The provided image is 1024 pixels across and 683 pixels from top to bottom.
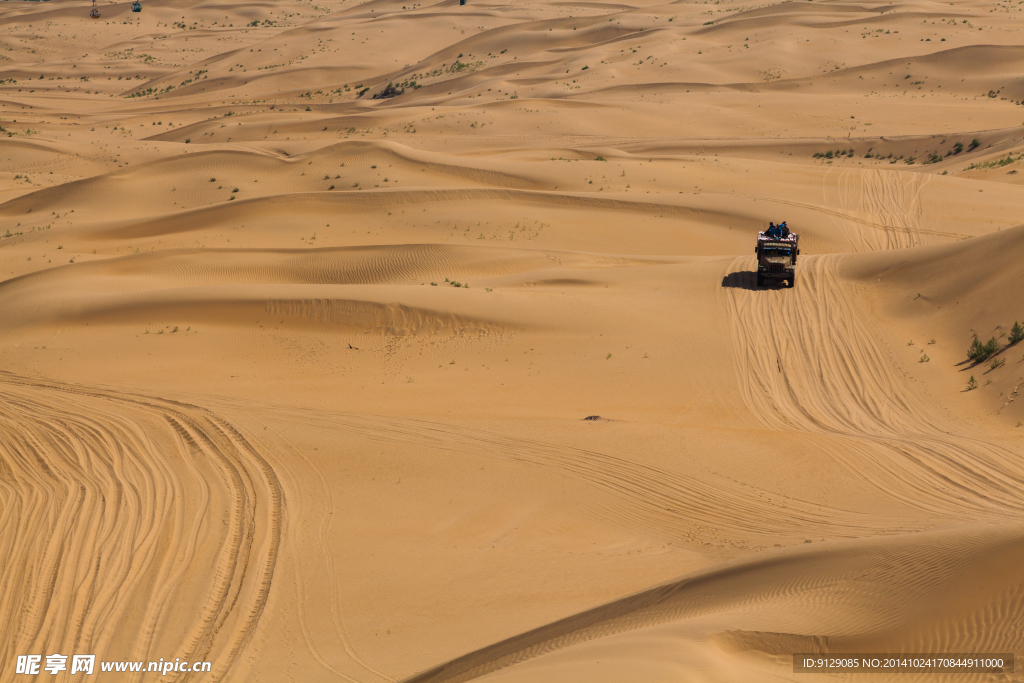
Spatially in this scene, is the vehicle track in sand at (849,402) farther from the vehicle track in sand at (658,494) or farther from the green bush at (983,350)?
the green bush at (983,350)

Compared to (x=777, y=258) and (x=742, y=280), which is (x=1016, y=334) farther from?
(x=742, y=280)

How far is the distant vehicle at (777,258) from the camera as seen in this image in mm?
16219

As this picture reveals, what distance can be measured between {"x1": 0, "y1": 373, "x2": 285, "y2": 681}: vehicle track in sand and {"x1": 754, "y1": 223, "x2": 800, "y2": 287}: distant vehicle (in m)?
10.5

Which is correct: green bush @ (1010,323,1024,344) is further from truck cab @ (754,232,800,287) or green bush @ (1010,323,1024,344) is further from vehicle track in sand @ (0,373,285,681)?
vehicle track in sand @ (0,373,285,681)

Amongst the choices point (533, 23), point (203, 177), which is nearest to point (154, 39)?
point (533, 23)

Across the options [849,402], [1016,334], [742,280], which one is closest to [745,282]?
[742,280]

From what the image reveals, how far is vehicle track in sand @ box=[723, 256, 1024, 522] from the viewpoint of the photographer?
902 centimetres

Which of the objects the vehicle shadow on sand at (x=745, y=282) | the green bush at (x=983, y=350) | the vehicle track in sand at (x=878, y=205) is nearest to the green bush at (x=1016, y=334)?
the green bush at (x=983, y=350)

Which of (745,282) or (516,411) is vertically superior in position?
(745,282)

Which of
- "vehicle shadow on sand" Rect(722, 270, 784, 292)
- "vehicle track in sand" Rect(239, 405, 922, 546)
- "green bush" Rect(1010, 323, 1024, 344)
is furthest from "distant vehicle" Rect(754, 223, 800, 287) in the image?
"vehicle track in sand" Rect(239, 405, 922, 546)

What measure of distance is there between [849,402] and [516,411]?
4.87 m

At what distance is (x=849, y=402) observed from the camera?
1205 centimetres

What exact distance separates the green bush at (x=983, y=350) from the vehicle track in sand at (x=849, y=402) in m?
1.24

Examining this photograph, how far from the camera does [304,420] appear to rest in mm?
11570
